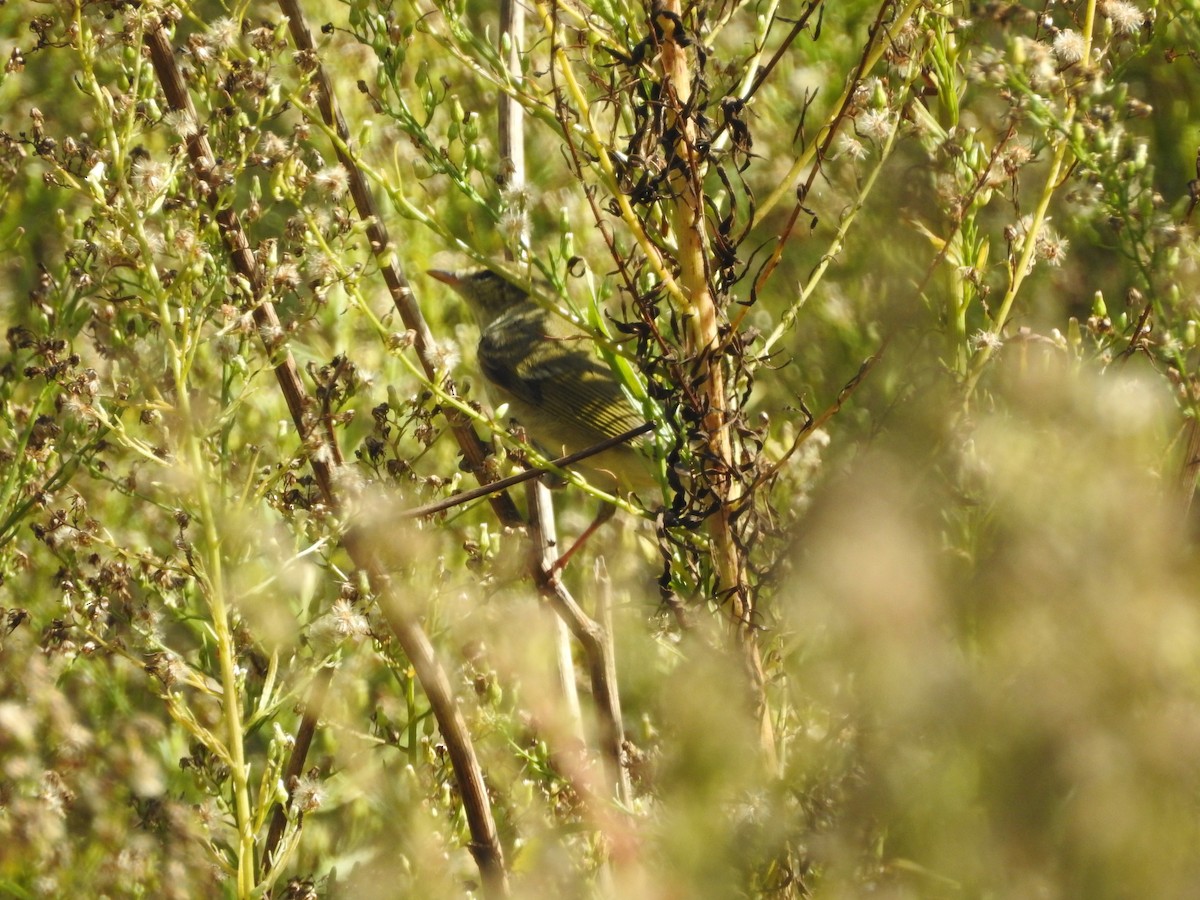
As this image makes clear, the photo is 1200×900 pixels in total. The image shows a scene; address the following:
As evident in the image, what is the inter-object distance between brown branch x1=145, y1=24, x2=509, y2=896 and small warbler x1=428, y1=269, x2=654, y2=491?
1.49m

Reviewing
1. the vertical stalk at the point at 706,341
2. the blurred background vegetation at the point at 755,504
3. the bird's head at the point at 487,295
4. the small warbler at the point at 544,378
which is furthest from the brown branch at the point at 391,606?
the bird's head at the point at 487,295

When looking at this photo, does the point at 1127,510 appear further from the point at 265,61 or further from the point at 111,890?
the point at 111,890

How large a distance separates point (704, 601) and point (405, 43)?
78 centimetres

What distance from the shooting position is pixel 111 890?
1.89 meters

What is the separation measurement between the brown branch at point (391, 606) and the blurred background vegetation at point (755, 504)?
0.08ft

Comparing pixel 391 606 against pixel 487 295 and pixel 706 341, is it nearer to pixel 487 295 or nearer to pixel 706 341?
pixel 706 341

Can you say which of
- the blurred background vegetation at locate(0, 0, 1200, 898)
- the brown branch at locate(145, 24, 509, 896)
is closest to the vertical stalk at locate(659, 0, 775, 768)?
the blurred background vegetation at locate(0, 0, 1200, 898)

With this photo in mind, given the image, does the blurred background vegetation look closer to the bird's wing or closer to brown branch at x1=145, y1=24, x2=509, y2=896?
brown branch at x1=145, y1=24, x2=509, y2=896

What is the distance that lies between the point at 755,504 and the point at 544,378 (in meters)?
2.08

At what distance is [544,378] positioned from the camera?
11.7 feet

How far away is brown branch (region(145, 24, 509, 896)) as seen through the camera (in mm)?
1636

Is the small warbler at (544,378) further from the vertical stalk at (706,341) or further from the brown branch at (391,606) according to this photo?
the vertical stalk at (706,341)

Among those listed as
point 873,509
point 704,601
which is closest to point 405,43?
point 704,601

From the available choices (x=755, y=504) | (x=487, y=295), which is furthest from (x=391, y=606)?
(x=487, y=295)
